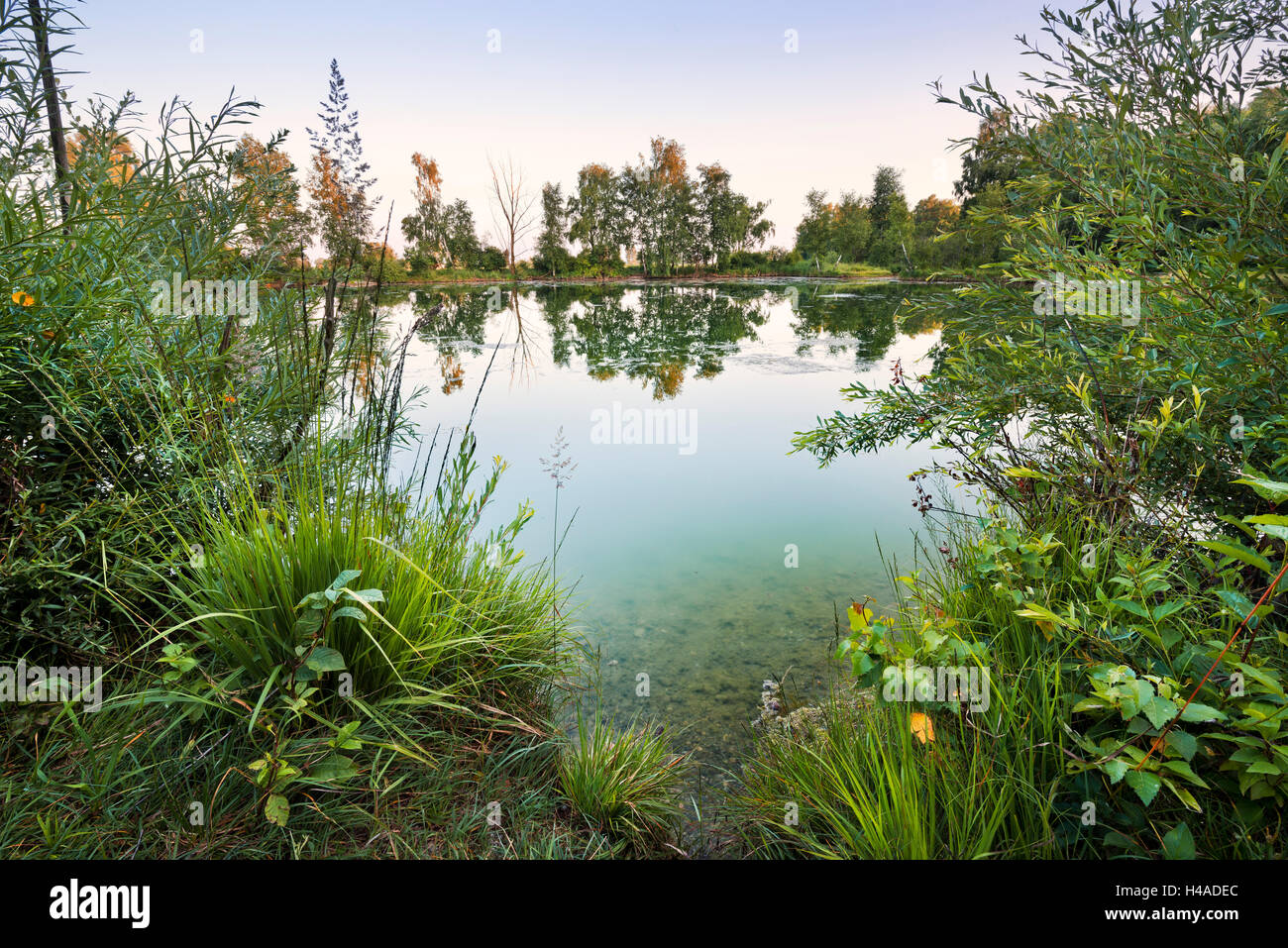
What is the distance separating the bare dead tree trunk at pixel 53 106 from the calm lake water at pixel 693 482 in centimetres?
124

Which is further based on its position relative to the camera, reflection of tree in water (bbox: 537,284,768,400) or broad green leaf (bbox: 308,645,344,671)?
reflection of tree in water (bbox: 537,284,768,400)

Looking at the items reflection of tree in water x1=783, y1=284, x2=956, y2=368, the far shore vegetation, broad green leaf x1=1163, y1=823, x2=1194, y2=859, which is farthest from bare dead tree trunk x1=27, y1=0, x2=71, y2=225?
reflection of tree in water x1=783, y1=284, x2=956, y2=368

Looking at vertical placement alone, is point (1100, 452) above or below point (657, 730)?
above

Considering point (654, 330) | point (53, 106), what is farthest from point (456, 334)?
point (53, 106)

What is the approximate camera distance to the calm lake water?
289 cm

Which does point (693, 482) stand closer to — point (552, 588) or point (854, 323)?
point (552, 588)

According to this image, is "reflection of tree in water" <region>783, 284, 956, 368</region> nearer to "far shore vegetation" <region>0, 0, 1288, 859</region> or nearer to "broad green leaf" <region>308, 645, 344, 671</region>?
"far shore vegetation" <region>0, 0, 1288, 859</region>

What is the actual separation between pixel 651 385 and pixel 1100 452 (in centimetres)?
→ 679

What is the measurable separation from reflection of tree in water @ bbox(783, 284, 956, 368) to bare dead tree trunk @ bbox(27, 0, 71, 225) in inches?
261

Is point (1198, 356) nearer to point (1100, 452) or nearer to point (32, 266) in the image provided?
point (1100, 452)

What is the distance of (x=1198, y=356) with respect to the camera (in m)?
1.71

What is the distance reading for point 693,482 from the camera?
546 cm

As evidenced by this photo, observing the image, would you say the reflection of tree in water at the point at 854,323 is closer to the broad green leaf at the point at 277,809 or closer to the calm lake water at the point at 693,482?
the calm lake water at the point at 693,482
